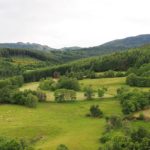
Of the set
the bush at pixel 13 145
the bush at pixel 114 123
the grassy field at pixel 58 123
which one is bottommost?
the grassy field at pixel 58 123

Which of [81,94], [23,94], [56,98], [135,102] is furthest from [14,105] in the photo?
[135,102]

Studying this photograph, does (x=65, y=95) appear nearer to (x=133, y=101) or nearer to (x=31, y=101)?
(x=31, y=101)

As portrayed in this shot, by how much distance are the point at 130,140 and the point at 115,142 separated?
384 cm

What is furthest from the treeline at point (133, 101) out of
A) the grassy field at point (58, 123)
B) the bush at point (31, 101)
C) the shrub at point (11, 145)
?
the shrub at point (11, 145)

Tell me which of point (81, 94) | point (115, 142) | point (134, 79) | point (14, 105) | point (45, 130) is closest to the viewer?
point (115, 142)

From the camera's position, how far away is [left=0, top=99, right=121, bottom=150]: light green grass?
110750mm

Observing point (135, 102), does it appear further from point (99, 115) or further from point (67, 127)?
point (67, 127)

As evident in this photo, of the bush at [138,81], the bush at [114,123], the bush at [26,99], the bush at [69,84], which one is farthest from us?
the bush at [69,84]

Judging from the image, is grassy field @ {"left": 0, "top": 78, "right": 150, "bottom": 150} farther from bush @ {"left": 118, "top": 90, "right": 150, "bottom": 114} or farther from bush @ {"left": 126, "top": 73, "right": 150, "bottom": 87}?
bush @ {"left": 126, "top": 73, "right": 150, "bottom": 87}

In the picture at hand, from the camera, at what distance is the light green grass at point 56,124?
363ft

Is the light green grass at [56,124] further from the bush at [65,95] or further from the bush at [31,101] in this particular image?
the bush at [65,95]

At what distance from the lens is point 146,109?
474 ft

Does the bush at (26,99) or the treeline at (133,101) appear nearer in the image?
the treeline at (133,101)

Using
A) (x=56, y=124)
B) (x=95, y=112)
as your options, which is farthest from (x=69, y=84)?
(x=56, y=124)
